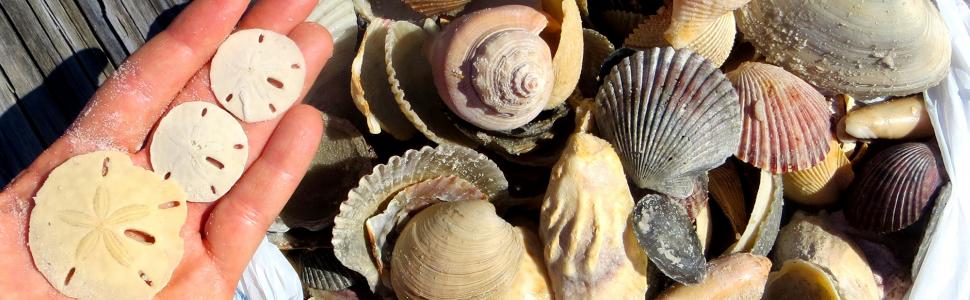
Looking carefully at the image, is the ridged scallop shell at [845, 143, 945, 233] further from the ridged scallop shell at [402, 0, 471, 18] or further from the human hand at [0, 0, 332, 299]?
the human hand at [0, 0, 332, 299]

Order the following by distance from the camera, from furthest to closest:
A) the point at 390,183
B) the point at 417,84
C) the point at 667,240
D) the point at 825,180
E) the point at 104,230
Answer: the point at 825,180 → the point at 417,84 → the point at 390,183 → the point at 667,240 → the point at 104,230

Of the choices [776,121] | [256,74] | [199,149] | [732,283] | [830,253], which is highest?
[256,74]

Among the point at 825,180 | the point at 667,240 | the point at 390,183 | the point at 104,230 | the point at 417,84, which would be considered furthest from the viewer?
the point at 825,180

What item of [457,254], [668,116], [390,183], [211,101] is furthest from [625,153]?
[211,101]

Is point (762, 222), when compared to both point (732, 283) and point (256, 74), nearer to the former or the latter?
point (732, 283)

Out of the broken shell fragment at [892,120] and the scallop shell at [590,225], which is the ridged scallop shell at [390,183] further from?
the broken shell fragment at [892,120]

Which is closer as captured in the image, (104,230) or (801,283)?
(104,230)

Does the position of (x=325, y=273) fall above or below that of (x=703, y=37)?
below

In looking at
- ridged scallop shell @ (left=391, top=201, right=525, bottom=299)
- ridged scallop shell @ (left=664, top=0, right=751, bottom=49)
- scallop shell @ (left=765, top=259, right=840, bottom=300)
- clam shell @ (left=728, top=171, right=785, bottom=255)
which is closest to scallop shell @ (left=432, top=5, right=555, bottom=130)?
ridged scallop shell @ (left=391, top=201, right=525, bottom=299)

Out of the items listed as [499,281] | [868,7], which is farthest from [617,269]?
[868,7]
